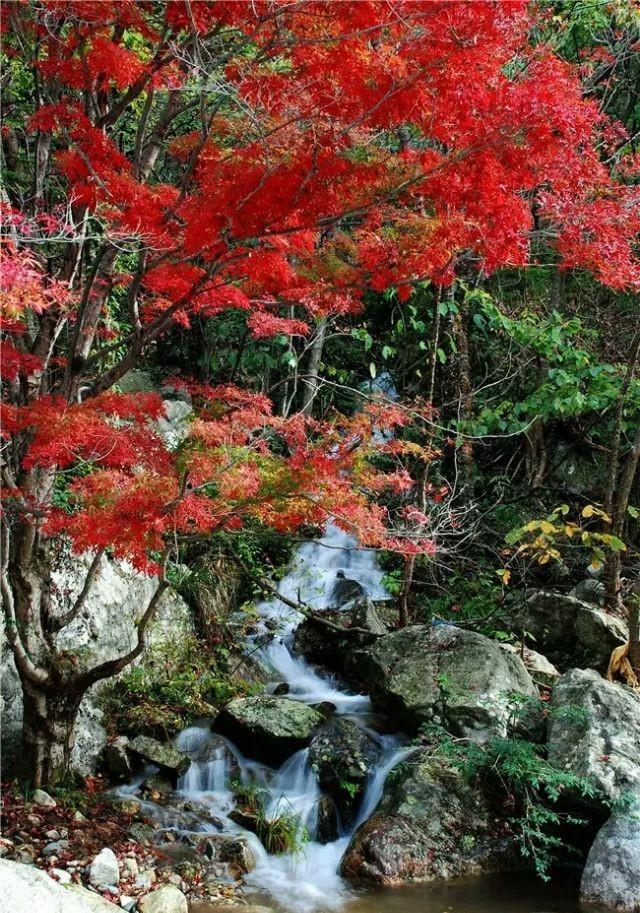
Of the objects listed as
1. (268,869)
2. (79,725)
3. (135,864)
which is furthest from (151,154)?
(268,869)

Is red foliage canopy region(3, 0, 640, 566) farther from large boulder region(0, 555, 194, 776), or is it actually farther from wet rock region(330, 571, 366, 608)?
wet rock region(330, 571, 366, 608)

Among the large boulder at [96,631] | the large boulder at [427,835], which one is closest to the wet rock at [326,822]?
the large boulder at [427,835]

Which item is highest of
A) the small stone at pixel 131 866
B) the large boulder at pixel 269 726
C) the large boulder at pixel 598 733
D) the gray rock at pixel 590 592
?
the gray rock at pixel 590 592

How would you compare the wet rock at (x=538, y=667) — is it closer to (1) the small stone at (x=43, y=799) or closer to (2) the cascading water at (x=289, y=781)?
(2) the cascading water at (x=289, y=781)

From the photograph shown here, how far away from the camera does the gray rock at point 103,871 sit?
15.2 ft

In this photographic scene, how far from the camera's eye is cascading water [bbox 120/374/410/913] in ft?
17.1

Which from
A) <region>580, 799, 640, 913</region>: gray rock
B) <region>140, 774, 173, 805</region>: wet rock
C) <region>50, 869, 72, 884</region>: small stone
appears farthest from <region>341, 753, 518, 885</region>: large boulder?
<region>50, 869, 72, 884</region>: small stone

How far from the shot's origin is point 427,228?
15.2ft

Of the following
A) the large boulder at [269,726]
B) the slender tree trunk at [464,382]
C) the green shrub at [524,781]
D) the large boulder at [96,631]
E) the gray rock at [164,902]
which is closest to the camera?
the gray rock at [164,902]

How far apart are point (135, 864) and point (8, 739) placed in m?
1.66

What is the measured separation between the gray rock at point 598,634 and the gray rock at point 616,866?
2408 mm

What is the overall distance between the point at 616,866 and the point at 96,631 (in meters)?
4.66

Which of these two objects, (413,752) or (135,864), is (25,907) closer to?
(135,864)

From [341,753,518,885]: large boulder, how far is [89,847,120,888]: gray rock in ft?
5.36
